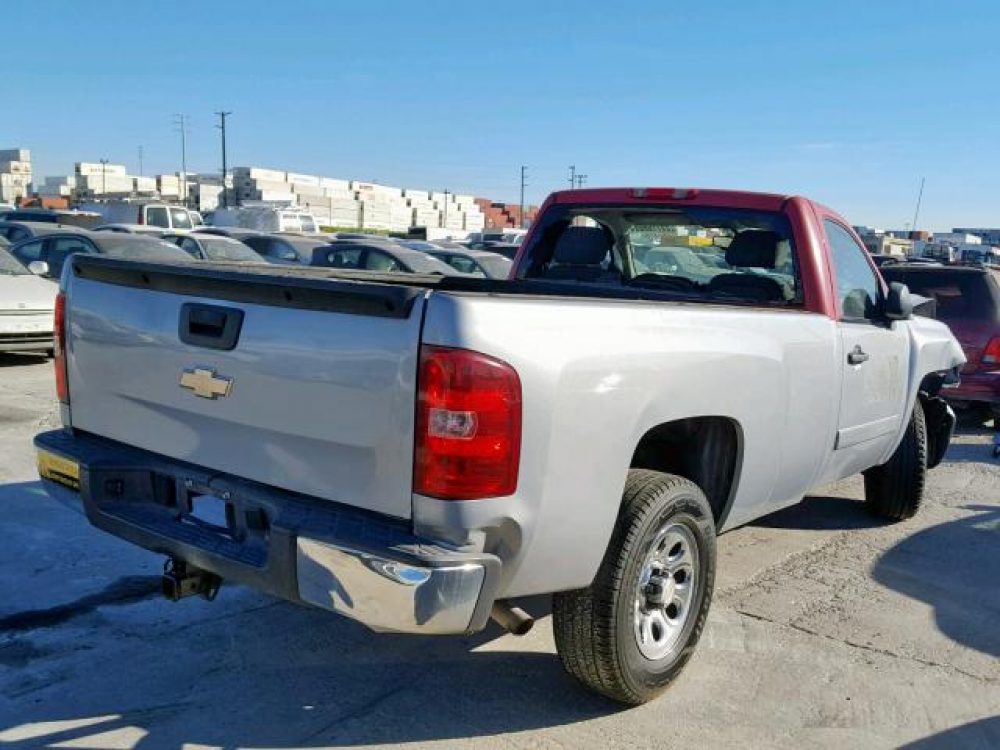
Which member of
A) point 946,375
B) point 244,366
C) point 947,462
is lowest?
point 947,462

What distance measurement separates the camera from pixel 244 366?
2.96 metres

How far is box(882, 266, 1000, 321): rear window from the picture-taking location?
365 inches

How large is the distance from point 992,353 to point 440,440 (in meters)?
8.18

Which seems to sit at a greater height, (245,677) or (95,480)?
(95,480)

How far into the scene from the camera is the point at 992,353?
→ 358 inches

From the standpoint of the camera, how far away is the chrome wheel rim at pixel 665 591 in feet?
11.3

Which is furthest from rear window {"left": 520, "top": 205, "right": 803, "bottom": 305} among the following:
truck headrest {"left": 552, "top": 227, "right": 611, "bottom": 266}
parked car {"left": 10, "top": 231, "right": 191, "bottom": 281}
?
parked car {"left": 10, "top": 231, "right": 191, "bottom": 281}

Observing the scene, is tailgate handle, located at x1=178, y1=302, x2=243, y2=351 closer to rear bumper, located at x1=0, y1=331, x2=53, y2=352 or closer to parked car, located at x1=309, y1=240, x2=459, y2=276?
rear bumper, located at x1=0, y1=331, x2=53, y2=352

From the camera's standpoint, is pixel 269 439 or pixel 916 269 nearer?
pixel 269 439

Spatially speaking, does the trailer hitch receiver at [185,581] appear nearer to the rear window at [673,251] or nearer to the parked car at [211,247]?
the rear window at [673,251]

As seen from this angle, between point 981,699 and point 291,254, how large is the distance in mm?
16631

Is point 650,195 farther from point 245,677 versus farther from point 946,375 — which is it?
point 245,677

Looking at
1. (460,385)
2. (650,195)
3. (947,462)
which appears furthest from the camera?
(947,462)

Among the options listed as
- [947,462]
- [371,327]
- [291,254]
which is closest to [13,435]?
[371,327]
